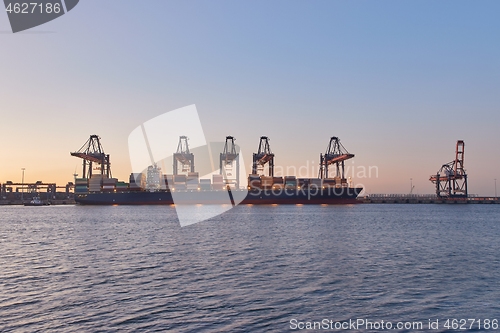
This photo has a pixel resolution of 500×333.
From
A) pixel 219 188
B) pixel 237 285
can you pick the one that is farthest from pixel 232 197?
pixel 237 285

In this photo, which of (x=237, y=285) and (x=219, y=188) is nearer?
(x=237, y=285)

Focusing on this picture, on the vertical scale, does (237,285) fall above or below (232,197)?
below

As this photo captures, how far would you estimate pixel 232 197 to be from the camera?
12156cm

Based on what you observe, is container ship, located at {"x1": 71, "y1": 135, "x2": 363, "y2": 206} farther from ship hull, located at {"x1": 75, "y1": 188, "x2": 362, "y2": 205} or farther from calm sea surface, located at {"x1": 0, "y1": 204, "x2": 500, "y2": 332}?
calm sea surface, located at {"x1": 0, "y1": 204, "x2": 500, "y2": 332}

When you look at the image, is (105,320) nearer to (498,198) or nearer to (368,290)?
(368,290)

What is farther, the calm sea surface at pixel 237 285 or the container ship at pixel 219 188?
the container ship at pixel 219 188

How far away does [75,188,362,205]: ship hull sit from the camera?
4540 inches

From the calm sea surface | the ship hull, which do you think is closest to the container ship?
the ship hull

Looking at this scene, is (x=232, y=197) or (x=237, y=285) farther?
(x=232, y=197)

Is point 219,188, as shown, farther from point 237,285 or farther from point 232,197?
point 237,285

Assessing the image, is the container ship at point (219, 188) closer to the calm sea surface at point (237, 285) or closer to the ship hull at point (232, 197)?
the ship hull at point (232, 197)

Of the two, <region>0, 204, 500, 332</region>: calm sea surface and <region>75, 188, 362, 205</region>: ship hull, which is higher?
<region>75, 188, 362, 205</region>: ship hull

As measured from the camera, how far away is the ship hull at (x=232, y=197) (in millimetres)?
115312

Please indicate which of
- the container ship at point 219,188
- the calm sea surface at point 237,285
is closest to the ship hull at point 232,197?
the container ship at point 219,188
